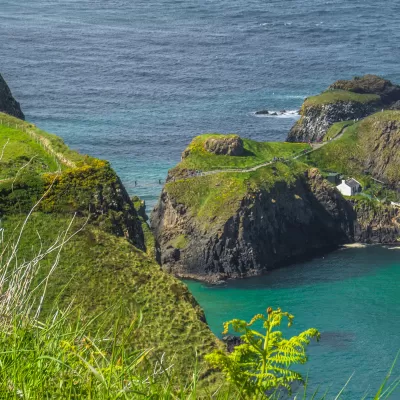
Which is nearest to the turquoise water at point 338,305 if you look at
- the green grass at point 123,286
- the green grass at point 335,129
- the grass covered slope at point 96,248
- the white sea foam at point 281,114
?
the grass covered slope at point 96,248

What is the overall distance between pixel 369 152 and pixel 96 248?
81.8m

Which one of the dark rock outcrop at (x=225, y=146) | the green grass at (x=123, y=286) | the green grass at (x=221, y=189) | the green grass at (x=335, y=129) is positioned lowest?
the green grass at (x=221, y=189)

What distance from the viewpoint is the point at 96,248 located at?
56.6m

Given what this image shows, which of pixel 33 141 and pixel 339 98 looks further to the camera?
pixel 339 98

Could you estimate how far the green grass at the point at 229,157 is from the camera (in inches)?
4815

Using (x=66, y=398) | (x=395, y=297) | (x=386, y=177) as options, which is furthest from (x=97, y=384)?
(x=386, y=177)

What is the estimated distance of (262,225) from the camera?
111875 mm

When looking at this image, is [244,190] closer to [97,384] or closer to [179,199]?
[179,199]

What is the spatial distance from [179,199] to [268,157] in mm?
17722

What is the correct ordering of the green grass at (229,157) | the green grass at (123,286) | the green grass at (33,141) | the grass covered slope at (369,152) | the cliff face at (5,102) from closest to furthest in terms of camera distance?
the green grass at (123,286), the green grass at (33,141), the cliff face at (5,102), the green grass at (229,157), the grass covered slope at (369,152)

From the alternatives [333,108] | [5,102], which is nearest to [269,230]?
[5,102]

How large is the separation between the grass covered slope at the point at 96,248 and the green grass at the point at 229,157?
51.9 meters

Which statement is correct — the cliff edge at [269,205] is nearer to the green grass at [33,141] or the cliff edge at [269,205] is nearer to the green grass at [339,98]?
the green grass at [339,98]

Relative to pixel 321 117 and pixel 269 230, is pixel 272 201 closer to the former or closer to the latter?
pixel 269 230
